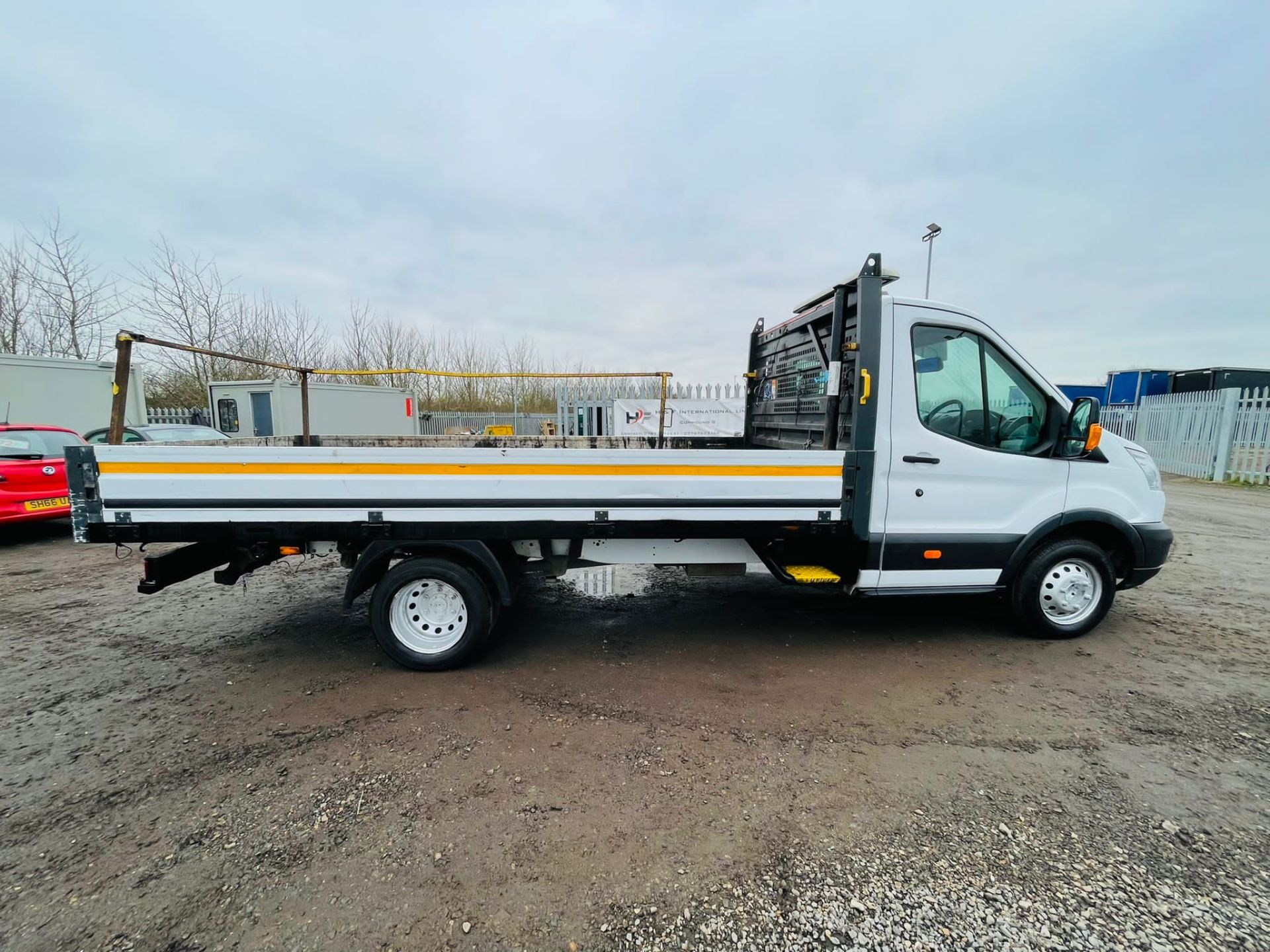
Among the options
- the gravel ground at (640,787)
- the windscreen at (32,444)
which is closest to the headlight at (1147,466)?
the gravel ground at (640,787)

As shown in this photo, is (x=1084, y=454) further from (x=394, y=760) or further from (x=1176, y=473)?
(x=1176, y=473)

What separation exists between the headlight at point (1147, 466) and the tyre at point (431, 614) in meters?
4.75

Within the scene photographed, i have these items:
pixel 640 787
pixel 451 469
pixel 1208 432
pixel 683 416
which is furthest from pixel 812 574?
pixel 1208 432

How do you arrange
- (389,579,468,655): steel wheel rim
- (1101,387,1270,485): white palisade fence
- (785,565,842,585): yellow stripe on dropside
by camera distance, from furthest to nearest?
(1101,387,1270,485): white palisade fence
(785,565,842,585): yellow stripe on dropside
(389,579,468,655): steel wheel rim

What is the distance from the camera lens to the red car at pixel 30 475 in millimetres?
6520

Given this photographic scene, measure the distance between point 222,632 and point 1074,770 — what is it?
5.54 m

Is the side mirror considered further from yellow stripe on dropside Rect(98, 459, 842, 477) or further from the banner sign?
the banner sign

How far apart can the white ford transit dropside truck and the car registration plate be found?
5234mm

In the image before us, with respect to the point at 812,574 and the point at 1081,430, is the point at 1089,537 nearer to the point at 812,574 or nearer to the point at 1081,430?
the point at 1081,430

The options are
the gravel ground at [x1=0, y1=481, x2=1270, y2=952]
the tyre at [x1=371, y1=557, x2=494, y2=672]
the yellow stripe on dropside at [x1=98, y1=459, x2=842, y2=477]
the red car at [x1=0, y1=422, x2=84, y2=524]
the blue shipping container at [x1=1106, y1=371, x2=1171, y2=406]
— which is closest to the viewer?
the gravel ground at [x1=0, y1=481, x2=1270, y2=952]

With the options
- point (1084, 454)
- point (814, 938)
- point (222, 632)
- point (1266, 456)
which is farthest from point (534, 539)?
point (1266, 456)

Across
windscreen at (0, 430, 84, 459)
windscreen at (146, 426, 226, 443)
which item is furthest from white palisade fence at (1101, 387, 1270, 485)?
windscreen at (0, 430, 84, 459)

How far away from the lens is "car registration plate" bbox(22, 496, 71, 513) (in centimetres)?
668

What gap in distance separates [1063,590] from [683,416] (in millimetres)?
9579
